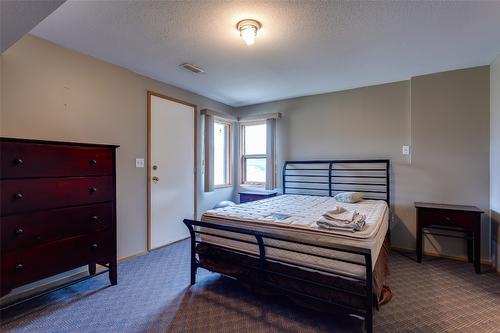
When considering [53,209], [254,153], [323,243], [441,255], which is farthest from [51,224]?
[441,255]

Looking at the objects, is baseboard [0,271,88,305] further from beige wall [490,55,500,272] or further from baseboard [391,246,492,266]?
beige wall [490,55,500,272]

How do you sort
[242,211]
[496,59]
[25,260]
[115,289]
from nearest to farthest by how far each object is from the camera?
[25,260] → [115,289] → [242,211] → [496,59]

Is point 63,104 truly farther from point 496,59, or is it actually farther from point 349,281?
point 496,59

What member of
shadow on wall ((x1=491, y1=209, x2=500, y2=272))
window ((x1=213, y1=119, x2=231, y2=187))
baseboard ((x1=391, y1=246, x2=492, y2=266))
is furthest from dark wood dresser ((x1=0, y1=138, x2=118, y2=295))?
shadow on wall ((x1=491, y1=209, x2=500, y2=272))

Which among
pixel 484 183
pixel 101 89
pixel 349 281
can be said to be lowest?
pixel 349 281

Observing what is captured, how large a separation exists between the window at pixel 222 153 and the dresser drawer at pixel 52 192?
2482mm

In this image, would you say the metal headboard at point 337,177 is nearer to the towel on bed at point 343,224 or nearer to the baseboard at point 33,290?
the towel on bed at point 343,224

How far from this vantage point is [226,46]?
97.7 inches

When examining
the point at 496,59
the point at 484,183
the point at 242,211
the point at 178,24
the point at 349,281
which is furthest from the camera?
the point at 484,183

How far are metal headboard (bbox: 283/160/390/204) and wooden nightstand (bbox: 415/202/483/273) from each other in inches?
22.5

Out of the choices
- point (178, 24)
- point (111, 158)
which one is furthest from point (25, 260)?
point (178, 24)

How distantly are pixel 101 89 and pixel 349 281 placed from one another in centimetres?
316

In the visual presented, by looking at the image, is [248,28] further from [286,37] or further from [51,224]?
[51,224]

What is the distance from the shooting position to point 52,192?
1.98m
